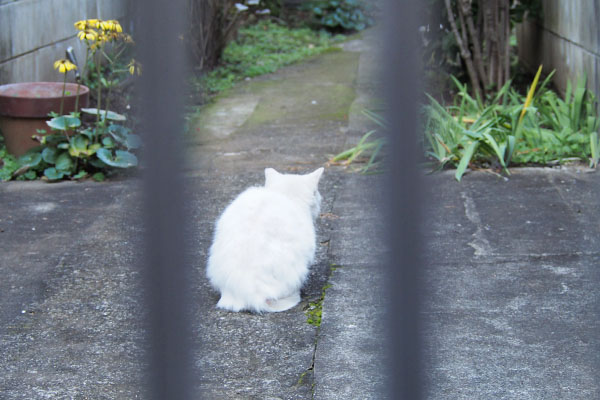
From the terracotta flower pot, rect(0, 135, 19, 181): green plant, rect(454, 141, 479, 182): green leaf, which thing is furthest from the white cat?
the terracotta flower pot

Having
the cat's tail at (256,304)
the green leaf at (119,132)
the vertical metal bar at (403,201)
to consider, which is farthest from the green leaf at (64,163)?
the vertical metal bar at (403,201)

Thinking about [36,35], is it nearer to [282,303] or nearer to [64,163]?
[64,163]

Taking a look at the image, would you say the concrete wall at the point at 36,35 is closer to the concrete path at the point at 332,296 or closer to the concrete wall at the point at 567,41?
the concrete path at the point at 332,296

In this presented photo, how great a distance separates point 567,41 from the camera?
257 inches

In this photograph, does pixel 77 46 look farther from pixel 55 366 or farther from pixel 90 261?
pixel 55 366

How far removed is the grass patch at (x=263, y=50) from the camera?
875 cm

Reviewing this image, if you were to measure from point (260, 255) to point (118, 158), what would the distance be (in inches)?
96.5

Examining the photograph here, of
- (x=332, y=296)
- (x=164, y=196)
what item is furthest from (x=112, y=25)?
(x=164, y=196)

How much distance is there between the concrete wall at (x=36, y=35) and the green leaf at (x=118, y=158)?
118 cm

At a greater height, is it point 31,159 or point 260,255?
point 31,159

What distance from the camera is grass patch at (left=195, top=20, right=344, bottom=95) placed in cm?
875

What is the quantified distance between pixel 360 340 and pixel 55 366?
1146 mm

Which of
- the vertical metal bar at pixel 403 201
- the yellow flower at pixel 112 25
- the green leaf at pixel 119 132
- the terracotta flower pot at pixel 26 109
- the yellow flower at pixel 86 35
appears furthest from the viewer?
the terracotta flower pot at pixel 26 109

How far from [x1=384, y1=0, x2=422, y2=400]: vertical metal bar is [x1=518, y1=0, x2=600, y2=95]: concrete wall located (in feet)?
17.9
